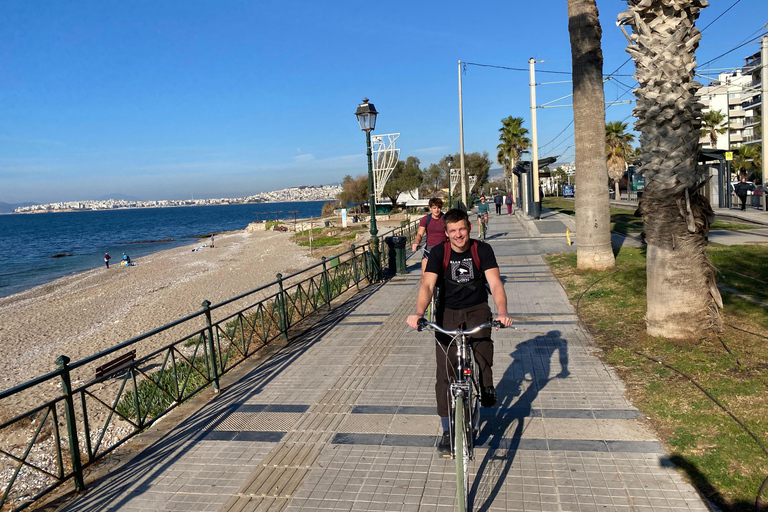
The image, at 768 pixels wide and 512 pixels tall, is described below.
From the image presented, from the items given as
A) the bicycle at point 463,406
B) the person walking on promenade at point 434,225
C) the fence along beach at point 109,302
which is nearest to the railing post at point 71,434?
the bicycle at point 463,406

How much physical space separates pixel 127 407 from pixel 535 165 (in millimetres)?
23594

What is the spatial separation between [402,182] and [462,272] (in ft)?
226

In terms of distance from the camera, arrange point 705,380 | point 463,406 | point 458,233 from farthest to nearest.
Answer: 1. point 705,380
2. point 458,233
3. point 463,406

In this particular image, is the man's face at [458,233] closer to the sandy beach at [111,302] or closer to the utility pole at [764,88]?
the sandy beach at [111,302]

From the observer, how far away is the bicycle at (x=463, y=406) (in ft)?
11.1

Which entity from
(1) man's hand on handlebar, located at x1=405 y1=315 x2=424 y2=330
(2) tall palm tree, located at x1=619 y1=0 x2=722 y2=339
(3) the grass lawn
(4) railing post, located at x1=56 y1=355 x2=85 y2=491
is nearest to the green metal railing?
(4) railing post, located at x1=56 y1=355 x2=85 y2=491

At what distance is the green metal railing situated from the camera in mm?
4352

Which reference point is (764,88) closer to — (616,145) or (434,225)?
(434,225)

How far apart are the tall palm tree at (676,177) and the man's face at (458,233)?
3.82 m

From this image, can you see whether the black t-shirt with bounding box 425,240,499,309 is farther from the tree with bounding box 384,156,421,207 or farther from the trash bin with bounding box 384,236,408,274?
the tree with bounding box 384,156,421,207

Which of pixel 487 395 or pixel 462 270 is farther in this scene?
pixel 487 395

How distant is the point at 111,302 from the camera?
974 inches

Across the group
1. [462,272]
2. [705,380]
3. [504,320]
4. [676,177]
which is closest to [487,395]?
[504,320]

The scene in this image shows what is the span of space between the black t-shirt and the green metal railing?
280 centimetres
